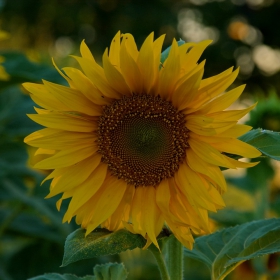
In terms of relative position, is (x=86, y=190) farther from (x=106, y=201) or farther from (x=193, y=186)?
(x=193, y=186)

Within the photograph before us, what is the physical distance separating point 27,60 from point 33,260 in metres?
0.59

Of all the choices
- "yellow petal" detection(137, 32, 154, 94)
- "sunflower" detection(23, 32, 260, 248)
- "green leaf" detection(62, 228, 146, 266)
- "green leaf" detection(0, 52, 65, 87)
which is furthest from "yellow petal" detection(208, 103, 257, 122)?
"green leaf" detection(0, 52, 65, 87)

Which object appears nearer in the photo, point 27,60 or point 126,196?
point 126,196

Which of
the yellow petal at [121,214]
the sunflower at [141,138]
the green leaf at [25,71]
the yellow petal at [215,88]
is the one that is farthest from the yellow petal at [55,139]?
the green leaf at [25,71]

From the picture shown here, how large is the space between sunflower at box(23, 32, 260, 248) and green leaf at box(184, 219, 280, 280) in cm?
8

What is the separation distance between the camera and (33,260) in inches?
69.8

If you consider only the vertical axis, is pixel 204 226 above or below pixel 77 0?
below

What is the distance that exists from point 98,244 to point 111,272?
0.11 m

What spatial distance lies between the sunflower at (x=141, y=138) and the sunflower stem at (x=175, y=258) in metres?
0.03

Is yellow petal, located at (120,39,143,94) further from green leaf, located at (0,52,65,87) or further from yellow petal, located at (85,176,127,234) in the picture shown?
green leaf, located at (0,52,65,87)

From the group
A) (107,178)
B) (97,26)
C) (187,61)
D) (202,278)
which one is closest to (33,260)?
(202,278)

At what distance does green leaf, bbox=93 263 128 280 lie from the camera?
0.95 meters

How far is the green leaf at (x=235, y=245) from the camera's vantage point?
97cm

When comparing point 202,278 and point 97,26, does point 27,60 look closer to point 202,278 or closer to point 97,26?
point 202,278
